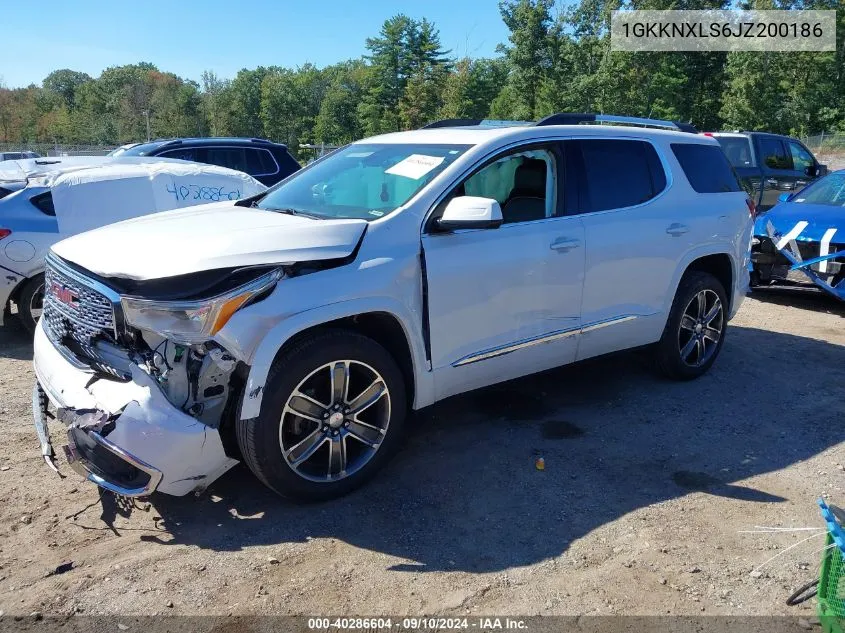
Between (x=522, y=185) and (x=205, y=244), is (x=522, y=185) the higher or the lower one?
the higher one

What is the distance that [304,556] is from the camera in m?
3.19

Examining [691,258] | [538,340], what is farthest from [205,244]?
[691,258]

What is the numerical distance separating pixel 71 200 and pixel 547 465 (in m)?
5.18

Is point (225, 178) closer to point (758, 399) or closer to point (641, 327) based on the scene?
point (641, 327)

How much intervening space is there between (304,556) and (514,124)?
3.16 meters

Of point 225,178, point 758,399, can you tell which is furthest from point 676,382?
point 225,178

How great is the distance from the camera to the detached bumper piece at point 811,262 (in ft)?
24.5

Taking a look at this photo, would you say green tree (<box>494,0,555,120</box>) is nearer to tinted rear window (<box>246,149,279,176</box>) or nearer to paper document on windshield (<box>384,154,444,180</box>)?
tinted rear window (<box>246,149,279,176</box>)

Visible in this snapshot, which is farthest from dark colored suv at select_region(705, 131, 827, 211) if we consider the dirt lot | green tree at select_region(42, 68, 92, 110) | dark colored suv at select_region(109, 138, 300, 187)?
green tree at select_region(42, 68, 92, 110)

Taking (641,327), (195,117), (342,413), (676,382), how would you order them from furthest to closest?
(195,117) < (676,382) < (641,327) < (342,413)

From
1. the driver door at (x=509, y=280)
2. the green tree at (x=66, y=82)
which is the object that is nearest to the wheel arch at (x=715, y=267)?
the driver door at (x=509, y=280)

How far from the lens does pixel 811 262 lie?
7.55 m

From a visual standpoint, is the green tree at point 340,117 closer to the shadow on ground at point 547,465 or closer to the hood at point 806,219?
the hood at point 806,219

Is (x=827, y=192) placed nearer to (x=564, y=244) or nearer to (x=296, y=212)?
(x=564, y=244)
